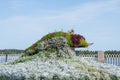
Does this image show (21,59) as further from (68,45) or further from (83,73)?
(83,73)

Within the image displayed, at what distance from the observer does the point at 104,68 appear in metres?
14.7

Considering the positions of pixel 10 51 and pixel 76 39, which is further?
pixel 10 51

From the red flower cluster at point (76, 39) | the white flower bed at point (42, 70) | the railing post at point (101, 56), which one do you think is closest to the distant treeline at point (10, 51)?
the railing post at point (101, 56)

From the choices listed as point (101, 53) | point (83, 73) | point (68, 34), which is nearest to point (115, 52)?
point (101, 53)

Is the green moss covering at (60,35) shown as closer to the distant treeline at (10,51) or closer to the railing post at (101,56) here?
the railing post at (101,56)

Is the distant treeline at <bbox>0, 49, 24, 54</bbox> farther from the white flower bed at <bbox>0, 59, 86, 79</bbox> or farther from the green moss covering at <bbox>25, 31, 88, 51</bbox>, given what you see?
the white flower bed at <bbox>0, 59, 86, 79</bbox>

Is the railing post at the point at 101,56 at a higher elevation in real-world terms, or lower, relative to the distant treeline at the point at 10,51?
lower

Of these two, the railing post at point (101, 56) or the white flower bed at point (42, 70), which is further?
the railing post at point (101, 56)

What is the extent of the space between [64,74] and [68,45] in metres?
2.66

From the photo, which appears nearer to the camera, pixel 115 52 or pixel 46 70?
pixel 46 70

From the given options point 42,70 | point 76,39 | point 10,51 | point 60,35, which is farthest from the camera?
point 10,51

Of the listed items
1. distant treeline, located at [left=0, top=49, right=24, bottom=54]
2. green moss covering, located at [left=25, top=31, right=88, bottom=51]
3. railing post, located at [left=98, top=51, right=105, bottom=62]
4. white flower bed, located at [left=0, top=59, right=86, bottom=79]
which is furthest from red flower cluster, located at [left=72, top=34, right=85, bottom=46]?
distant treeline, located at [left=0, top=49, right=24, bottom=54]

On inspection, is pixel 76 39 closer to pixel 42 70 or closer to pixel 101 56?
pixel 42 70

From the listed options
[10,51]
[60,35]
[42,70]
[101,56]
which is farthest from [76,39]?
[10,51]
